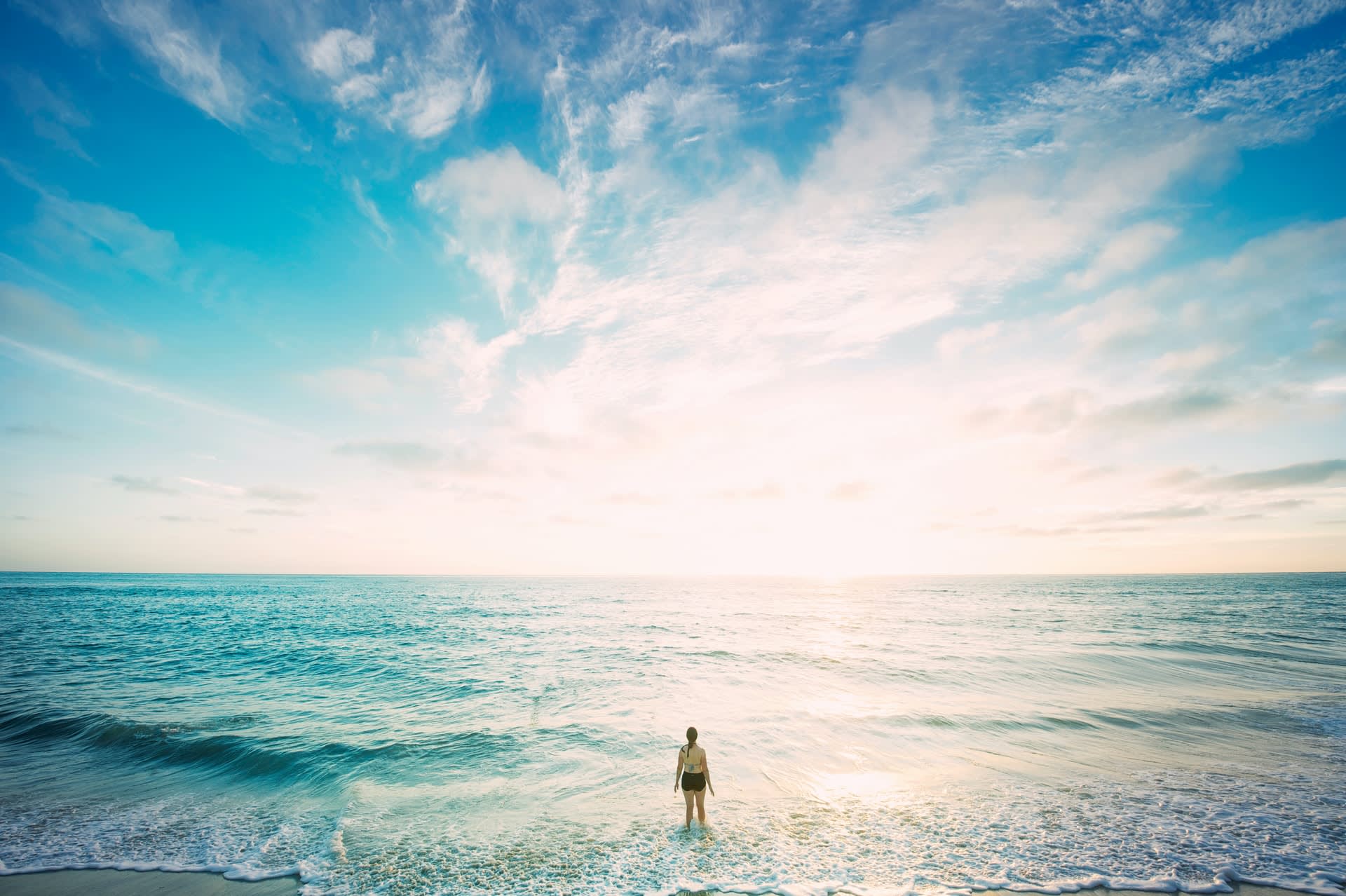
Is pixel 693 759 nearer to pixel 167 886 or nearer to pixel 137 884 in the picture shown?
pixel 167 886

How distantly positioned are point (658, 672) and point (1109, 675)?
22.1m

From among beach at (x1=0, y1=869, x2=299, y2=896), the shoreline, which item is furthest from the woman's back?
beach at (x1=0, y1=869, x2=299, y2=896)

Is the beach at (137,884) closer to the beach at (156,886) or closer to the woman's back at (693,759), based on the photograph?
the beach at (156,886)

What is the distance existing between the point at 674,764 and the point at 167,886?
10786 mm

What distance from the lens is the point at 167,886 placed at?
30.1 feet

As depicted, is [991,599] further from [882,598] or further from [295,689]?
[295,689]

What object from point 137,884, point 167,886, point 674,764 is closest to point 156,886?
point 167,886

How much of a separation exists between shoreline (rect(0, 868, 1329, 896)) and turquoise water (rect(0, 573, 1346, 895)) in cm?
28

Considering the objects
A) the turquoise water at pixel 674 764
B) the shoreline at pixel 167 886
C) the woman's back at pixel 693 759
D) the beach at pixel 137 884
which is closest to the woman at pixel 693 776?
the woman's back at pixel 693 759

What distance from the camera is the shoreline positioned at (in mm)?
8930

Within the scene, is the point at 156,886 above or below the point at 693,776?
below

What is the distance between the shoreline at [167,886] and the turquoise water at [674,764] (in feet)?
→ 0.91

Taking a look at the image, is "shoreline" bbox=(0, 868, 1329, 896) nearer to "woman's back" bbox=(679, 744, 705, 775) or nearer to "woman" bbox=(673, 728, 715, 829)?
"woman" bbox=(673, 728, 715, 829)

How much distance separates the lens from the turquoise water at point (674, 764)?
32.6ft
